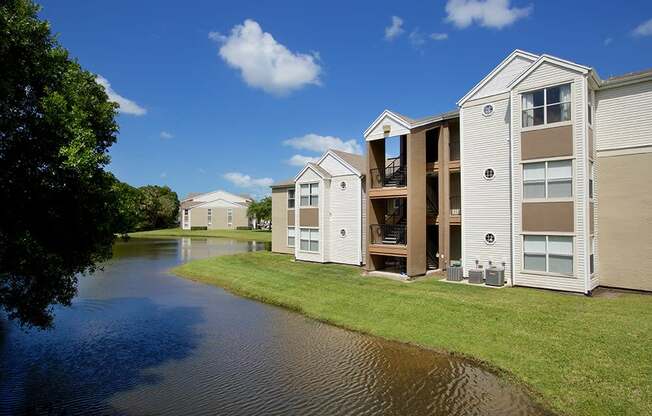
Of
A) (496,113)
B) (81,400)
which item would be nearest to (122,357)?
(81,400)

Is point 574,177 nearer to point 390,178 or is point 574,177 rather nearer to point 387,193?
point 387,193

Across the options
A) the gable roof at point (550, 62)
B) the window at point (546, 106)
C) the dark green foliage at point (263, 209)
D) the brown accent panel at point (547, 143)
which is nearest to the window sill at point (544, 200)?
the brown accent panel at point (547, 143)

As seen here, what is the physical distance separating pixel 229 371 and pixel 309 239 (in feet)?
60.5

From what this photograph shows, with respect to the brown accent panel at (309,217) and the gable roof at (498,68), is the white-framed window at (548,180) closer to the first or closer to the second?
the gable roof at (498,68)

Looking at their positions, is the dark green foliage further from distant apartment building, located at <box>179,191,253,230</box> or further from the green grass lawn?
the green grass lawn

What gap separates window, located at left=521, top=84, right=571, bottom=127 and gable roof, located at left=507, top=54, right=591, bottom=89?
67 centimetres

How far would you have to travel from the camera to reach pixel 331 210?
28.2 meters

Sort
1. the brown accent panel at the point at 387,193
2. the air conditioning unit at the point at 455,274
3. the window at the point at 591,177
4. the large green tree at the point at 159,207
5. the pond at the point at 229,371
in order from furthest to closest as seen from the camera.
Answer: the large green tree at the point at 159,207 < the brown accent panel at the point at 387,193 < the air conditioning unit at the point at 455,274 < the window at the point at 591,177 < the pond at the point at 229,371

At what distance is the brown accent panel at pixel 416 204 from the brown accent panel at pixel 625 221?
7699 mm

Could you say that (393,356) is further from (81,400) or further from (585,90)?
(585,90)

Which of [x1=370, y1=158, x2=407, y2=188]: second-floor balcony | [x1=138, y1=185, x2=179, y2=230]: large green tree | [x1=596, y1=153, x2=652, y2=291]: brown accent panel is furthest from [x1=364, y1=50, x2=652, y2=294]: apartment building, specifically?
[x1=138, y1=185, x2=179, y2=230]: large green tree

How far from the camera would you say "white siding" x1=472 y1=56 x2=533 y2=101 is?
18.3 m

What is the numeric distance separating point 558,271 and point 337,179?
15.2 metres

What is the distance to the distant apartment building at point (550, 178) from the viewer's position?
52.3 ft
